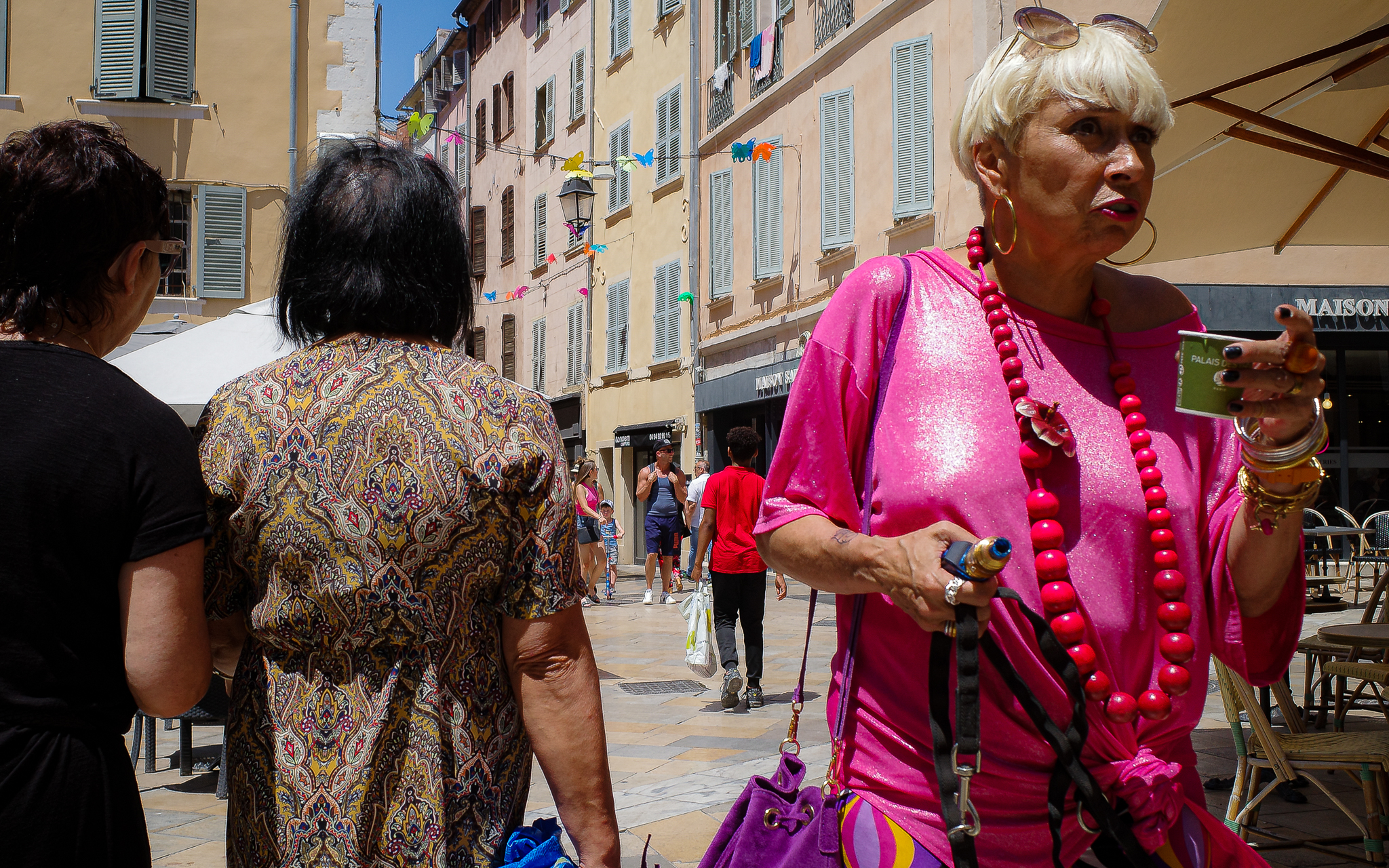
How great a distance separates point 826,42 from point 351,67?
659cm

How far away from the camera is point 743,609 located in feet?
25.8

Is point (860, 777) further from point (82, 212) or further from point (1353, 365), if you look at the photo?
point (1353, 365)

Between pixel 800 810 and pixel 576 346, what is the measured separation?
25680mm

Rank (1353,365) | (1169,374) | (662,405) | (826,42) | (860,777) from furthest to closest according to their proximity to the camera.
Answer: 1. (662,405)
2. (826,42)
3. (1353,365)
4. (1169,374)
5. (860,777)

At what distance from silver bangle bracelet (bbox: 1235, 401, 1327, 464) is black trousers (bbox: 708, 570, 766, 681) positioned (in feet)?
20.8

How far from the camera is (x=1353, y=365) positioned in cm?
1455

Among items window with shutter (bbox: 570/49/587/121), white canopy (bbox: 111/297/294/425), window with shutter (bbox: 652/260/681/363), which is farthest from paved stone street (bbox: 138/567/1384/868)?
window with shutter (bbox: 570/49/587/121)

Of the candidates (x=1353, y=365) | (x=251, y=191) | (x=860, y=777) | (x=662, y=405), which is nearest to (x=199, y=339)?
(x=860, y=777)

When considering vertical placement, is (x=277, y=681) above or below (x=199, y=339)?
below

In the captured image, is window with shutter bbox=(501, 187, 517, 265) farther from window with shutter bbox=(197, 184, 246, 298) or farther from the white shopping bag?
the white shopping bag

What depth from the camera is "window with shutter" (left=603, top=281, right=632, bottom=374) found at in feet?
79.7

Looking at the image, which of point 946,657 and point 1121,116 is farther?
point 1121,116

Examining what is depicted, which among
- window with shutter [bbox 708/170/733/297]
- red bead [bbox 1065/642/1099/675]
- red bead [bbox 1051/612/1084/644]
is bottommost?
red bead [bbox 1065/642/1099/675]

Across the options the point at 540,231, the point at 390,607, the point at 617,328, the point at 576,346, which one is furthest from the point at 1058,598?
the point at 540,231
